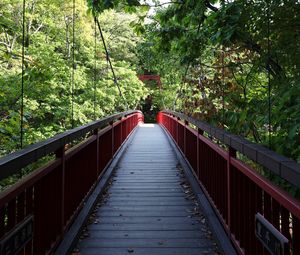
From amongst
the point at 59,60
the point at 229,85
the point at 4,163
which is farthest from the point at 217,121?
the point at 59,60

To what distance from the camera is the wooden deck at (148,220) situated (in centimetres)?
313

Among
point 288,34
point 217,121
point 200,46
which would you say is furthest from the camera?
point 217,121

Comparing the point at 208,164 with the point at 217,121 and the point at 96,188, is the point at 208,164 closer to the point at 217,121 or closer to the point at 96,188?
the point at 96,188

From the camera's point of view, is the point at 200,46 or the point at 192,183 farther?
Answer: the point at 200,46

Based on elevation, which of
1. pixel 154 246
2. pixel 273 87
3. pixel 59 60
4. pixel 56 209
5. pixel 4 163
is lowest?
pixel 154 246

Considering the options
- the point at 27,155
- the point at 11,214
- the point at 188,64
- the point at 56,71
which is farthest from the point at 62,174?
the point at 56,71

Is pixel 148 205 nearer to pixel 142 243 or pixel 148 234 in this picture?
pixel 148 234

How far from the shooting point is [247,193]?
247 cm

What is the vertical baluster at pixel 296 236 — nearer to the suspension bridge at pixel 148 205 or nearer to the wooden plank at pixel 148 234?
the suspension bridge at pixel 148 205

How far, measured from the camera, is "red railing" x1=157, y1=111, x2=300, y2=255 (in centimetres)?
170

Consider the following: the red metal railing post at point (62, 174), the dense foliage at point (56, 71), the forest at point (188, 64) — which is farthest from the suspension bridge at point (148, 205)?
the dense foliage at point (56, 71)

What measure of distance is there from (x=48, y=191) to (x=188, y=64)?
→ 401 centimetres

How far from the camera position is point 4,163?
5.63 feet

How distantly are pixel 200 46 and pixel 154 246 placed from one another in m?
3.25
